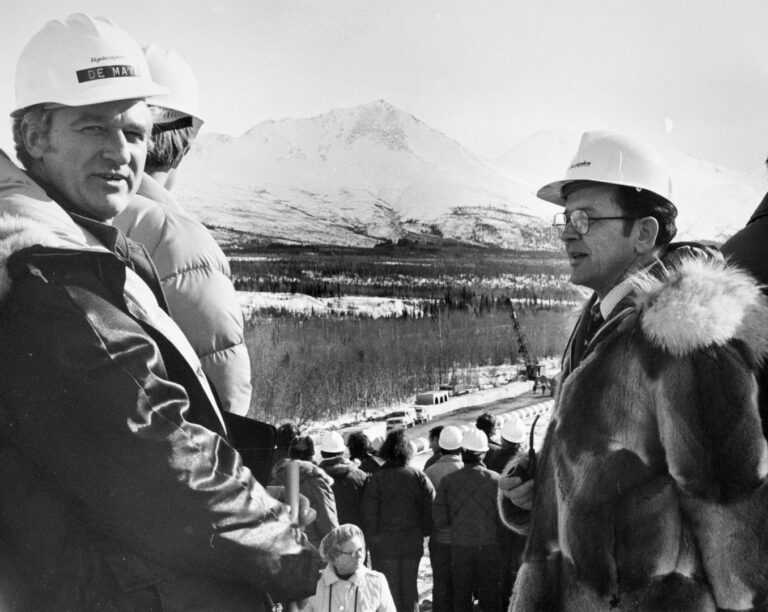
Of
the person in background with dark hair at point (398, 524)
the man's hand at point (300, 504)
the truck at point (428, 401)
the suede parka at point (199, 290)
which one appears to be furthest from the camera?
the truck at point (428, 401)

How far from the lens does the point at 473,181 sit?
63.8m

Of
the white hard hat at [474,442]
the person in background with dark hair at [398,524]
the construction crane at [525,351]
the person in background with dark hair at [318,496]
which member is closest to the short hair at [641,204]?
the person in background with dark hair at [318,496]

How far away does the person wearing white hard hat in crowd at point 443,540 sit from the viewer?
196 inches

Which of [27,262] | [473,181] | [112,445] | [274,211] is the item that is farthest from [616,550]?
[473,181]

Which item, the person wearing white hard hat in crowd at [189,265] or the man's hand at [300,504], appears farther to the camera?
the person wearing white hard hat in crowd at [189,265]

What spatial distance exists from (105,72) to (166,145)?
2.56 feet

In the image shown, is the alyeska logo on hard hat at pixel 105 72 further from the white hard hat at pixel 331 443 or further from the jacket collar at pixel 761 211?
the white hard hat at pixel 331 443

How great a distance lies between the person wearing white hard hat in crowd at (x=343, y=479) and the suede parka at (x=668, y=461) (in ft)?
10.2

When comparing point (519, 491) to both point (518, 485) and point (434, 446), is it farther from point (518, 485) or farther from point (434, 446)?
point (434, 446)

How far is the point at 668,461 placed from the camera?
6.02 feet

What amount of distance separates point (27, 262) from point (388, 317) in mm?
36147

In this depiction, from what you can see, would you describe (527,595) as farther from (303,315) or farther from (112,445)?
(303,315)

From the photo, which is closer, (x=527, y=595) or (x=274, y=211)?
(x=527, y=595)

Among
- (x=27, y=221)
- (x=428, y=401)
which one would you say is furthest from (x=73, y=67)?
(x=428, y=401)
